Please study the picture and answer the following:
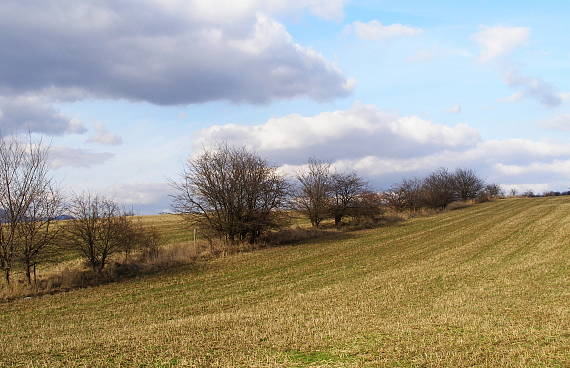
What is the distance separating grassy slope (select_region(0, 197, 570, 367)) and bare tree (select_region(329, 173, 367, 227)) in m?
21.0

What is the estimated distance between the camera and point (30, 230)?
2097cm

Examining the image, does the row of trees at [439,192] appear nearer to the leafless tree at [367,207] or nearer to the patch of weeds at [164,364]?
the leafless tree at [367,207]

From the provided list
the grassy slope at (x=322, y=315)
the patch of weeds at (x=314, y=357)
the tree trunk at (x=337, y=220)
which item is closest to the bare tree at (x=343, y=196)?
the tree trunk at (x=337, y=220)

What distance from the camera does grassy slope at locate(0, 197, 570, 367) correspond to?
332 inches

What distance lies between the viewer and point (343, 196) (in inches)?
1880

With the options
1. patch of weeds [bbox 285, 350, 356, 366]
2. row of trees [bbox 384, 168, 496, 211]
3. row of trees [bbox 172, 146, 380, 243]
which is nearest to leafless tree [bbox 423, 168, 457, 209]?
row of trees [bbox 384, 168, 496, 211]

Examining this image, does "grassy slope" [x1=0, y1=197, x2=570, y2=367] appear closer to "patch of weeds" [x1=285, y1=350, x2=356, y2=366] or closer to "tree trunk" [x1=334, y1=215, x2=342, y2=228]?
"patch of weeds" [x1=285, y1=350, x2=356, y2=366]

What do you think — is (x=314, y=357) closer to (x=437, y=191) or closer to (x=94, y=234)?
(x=94, y=234)

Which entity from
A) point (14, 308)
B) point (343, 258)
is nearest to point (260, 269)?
point (343, 258)

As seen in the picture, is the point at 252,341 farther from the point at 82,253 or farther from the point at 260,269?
the point at 82,253

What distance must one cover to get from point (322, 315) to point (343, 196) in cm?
3570

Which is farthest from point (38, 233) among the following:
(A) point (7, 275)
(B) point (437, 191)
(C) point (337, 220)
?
(B) point (437, 191)

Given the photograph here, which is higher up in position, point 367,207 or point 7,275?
point 367,207

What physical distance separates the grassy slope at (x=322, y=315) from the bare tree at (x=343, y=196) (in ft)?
68.8
